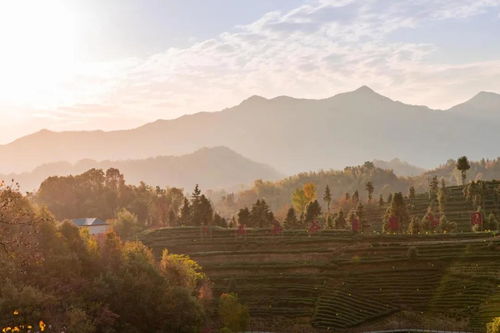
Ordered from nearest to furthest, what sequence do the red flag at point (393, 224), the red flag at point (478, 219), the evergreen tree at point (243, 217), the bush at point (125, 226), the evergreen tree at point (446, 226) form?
1. the red flag at point (478, 219)
2. the evergreen tree at point (446, 226)
3. the red flag at point (393, 224)
4. the evergreen tree at point (243, 217)
5. the bush at point (125, 226)

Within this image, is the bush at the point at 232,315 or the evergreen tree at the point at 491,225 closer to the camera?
the bush at the point at 232,315

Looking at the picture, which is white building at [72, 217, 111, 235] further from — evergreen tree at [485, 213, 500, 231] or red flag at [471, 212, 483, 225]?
evergreen tree at [485, 213, 500, 231]

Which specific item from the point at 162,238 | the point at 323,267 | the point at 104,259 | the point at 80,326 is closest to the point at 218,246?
the point at 162,238

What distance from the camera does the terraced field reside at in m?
73.9

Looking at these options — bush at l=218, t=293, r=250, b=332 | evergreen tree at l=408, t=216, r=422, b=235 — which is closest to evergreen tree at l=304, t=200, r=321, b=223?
evergreen tree at l=408, t=216, r=422, b=235

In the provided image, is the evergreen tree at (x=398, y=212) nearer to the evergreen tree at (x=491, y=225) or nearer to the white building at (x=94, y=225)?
the evergreen tree at (x=491, y=225)

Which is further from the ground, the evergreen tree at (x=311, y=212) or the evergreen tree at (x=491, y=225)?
the evergreen tree at (x=311, y=212)

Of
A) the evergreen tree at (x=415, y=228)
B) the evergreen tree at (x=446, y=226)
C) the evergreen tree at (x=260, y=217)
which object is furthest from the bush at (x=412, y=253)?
the evergreen tree at (x=260, y=217)

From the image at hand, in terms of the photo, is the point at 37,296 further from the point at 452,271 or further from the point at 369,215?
the point at 369,215

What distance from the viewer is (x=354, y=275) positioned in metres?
86.2

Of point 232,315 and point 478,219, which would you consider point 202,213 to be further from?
point 478,219

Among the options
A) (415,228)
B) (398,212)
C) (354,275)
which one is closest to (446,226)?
(415,228)

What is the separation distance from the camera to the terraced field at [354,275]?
73.9m

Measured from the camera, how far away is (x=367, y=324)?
2810 inches
